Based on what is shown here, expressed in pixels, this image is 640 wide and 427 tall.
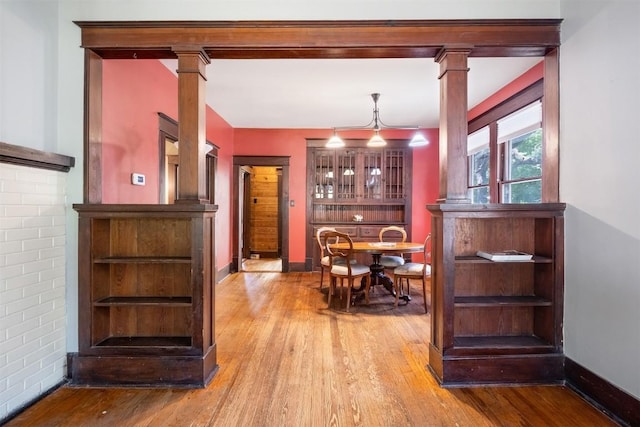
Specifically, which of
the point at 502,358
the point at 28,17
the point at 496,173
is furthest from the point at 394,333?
the point at 28,17

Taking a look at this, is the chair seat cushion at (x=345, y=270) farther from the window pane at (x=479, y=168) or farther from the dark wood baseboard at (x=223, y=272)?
the window pane at (x=479, y=168)

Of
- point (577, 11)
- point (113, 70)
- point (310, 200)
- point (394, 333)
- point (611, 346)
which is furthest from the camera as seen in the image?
point (310, 200)

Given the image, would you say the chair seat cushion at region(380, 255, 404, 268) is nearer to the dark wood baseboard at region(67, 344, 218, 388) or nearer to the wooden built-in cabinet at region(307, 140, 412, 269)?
the wooden built-in cabinet at region(307, 140, 412, 269)

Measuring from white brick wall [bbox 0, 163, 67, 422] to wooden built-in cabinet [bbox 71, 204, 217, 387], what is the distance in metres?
0.13

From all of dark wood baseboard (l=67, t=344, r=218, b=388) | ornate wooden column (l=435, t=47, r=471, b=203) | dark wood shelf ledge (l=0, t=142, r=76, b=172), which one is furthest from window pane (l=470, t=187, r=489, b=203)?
dark wood shelf ledge (l=0, t=142, r=76, b=172)

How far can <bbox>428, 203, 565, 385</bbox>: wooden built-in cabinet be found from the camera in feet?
7.28

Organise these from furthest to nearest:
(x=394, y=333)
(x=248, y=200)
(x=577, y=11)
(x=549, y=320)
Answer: (x=248, y=200)
(x=394, y=333)
(x=549, y=320)
(x=577, y=11)

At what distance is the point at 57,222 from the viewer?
221 centimetres

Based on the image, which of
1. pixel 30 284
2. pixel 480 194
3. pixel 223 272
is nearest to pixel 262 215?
pixel 223 272

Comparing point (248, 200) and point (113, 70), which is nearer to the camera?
point (113, 70)

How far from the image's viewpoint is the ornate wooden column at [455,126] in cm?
226

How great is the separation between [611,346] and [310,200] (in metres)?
4.77

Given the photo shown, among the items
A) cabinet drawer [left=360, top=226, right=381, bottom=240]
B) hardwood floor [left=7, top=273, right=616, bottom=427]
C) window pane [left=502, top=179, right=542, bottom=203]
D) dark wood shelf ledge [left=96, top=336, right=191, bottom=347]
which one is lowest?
hardwood floor [left=7, top=273, right=616, bottom=427]

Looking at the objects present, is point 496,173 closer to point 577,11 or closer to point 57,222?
point 577,11
